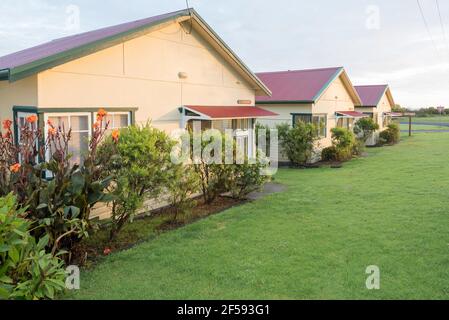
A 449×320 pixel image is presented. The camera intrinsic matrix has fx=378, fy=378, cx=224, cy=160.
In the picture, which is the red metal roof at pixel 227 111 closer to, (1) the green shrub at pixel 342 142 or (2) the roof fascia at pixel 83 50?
(2) the roof fascia at pixel 83 50

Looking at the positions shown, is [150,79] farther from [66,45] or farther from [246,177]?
[246,177]

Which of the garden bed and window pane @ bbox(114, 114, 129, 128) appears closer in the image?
the garden bed

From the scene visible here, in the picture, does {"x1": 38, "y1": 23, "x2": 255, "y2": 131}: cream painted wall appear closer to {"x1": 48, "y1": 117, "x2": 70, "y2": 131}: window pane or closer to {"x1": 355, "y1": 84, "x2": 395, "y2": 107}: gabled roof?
{"x1": 48, "y1": 117, "x2": 70, "y2": 131}: window pane

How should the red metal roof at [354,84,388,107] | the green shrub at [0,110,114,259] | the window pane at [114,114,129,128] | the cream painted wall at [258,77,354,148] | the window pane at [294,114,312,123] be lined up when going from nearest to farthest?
the green shrub at [0,110,114,259] < the window pane at [114,114,129,128] < the window pane at [294,114,312,123] < the cream painted wall at [258,77,354,148] < the red metal roof at [354,84,388,107]

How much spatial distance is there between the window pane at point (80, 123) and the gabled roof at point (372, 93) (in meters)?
25.4

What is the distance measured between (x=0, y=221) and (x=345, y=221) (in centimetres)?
644

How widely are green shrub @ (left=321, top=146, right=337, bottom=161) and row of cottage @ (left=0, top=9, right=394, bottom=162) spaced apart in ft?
20.6

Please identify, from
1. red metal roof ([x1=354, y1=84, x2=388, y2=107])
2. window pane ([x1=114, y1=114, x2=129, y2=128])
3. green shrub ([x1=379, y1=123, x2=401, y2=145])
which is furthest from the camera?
red metal roof ([x1=354, y1=84, x2=388, y2=107])

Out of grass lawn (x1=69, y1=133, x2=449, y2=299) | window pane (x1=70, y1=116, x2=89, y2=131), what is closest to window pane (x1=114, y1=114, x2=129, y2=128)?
window pane (x1=70, y1=116, x2=89, y2=131)

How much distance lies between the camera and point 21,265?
4418 millimetres

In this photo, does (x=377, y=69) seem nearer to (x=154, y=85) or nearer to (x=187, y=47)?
(x=187, y=47)

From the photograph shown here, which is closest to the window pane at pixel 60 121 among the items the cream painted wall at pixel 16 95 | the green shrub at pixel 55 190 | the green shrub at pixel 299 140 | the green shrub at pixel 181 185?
the cream painted wall at pixel 16 95

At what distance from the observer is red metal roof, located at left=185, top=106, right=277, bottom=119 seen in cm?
1049

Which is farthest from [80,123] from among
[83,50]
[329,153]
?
[329,153]
